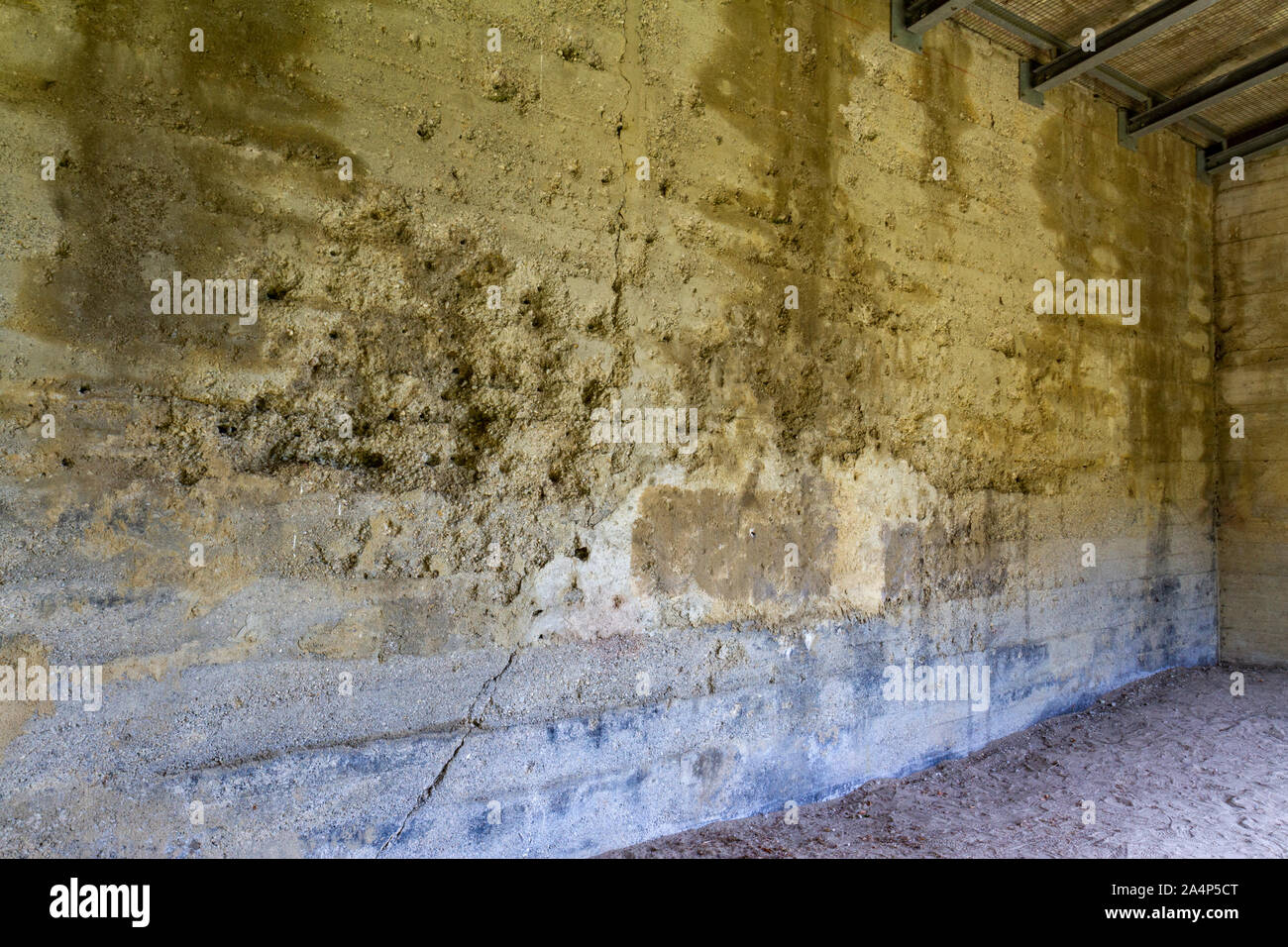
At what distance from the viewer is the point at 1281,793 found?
3.71m

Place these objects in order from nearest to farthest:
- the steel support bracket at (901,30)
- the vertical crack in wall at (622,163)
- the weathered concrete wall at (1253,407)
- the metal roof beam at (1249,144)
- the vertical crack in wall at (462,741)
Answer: the vertical crack in wall at (462,741), the vertical crack in wall at (622,163), the steel support bracket at (901,30), the metal roof beam at (1249,144), the weathered concrete wall at (1253,407)

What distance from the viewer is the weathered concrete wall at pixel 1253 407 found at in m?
5.63

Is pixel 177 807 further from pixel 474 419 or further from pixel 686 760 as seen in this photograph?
pixel 686 760

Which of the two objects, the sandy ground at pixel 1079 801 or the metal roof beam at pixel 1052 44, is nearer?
the sandy ground at pixel 1079 801

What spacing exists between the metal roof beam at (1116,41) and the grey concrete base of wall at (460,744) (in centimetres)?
306

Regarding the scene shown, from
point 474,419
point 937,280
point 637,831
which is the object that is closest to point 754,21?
point 937,280

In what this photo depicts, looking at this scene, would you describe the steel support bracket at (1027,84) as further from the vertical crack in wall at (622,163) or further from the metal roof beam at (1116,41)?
the vertical crack in wall at (622,163)

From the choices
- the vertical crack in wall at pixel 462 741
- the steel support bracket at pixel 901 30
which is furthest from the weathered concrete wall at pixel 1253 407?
the vertical crack in wall at pixel 462 741

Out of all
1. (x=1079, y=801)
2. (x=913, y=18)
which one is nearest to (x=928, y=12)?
(x=913, y=18)

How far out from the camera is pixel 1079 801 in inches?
144

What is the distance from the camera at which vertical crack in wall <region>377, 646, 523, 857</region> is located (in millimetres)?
2594

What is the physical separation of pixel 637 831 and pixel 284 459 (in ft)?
5.93

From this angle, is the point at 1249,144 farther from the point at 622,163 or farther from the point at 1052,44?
the point at 622,163

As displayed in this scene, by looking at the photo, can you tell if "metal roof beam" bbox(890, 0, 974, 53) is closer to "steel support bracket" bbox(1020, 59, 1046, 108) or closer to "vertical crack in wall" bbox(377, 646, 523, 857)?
"steel support bracket" bbox(1020, 59, 1046, 108)
